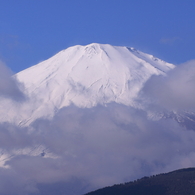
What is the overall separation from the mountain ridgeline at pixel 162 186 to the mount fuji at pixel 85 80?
200 feet

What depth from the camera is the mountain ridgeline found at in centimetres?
9356

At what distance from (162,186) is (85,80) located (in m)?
71.9

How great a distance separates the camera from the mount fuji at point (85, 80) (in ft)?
531

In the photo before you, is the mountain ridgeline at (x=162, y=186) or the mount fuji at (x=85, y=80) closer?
the mountain ridgeline at (x=162, y=186)

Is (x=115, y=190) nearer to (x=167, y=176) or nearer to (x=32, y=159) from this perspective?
(x=167, y=176)

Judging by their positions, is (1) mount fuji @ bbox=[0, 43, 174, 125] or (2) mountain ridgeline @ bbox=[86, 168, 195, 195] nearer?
(2) mountain ridgeline @ bbox=[86, 168, 195, 195]

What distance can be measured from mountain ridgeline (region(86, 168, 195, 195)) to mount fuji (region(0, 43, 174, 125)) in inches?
2402

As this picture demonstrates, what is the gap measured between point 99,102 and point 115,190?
2481 inches

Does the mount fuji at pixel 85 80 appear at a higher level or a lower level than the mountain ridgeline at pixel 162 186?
higher

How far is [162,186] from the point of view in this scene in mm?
96250

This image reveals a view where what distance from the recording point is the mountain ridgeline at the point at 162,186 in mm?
93562

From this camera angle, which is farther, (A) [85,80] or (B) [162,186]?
(A) [85,80]

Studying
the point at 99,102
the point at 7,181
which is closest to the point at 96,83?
the point at 99,102

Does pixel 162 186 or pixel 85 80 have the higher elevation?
pixel 85 80
